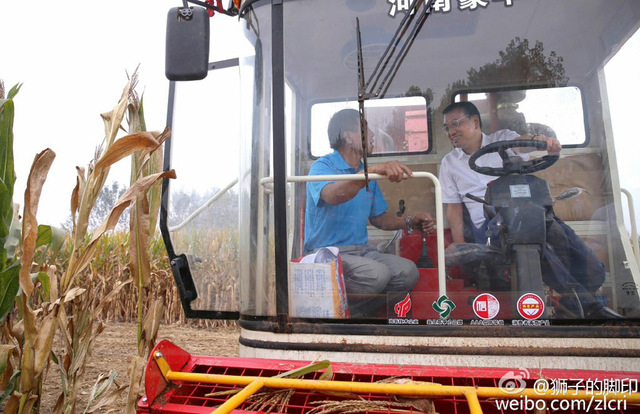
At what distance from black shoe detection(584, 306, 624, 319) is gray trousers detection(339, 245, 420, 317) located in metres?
0.72

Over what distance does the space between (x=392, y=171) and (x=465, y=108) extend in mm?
614

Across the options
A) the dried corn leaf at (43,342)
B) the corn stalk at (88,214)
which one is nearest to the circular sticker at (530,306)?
the corn stalk at (88,214)

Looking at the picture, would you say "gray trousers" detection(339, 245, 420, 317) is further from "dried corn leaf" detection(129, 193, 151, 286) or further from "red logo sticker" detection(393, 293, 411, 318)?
"dried corn leaf" detection(129, 193, 151, 286)

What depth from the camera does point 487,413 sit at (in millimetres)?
1701

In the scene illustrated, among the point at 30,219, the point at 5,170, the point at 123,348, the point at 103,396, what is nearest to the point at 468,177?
the point at 30,219

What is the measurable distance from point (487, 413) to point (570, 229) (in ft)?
3.34

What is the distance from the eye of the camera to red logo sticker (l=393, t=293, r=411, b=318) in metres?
2.15

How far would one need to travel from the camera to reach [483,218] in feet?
7.63

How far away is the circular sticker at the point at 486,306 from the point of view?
2090 millimetres

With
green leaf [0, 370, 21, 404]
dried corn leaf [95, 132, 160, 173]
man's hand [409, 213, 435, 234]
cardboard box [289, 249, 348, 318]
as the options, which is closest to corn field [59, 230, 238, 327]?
green leaf [0, 370, 21, 404]

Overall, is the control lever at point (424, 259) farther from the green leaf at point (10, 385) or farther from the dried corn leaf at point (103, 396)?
the green leaf at point (10, 385)

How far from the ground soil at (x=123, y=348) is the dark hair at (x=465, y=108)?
3.23 metres

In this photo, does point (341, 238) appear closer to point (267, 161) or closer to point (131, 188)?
point (267, 161)

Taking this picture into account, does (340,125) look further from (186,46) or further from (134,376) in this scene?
(134,376)
